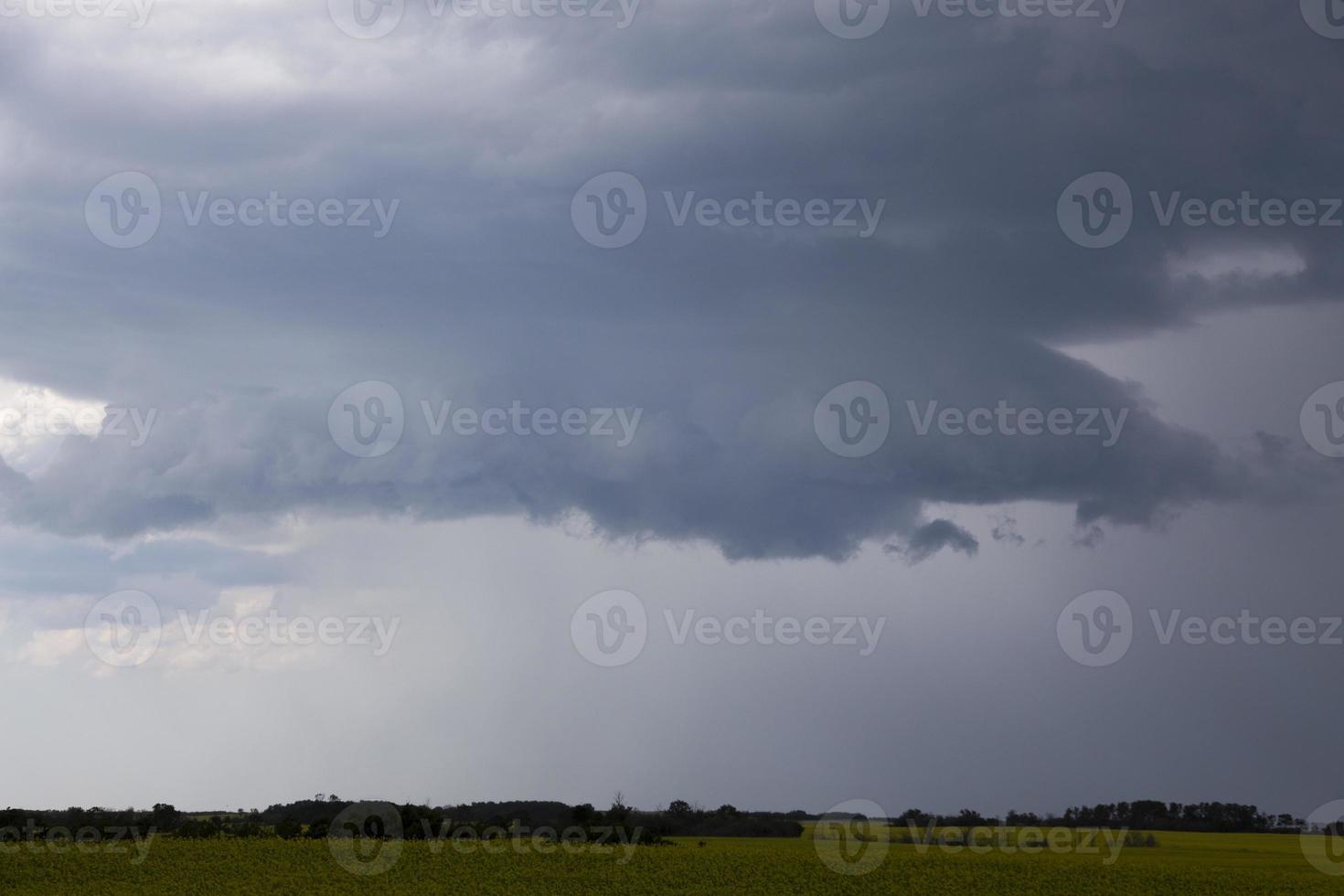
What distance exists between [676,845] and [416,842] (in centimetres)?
1457

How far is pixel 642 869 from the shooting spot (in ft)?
220

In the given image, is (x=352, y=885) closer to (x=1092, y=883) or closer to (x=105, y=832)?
(x=105, y=832)

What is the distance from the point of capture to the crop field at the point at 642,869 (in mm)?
63688

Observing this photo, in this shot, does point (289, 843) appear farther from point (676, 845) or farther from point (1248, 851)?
point (1248, 851)

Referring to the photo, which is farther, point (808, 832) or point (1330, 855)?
point (808, 832)

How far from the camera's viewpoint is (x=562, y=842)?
73375 mm

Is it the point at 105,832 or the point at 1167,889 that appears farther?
the point at 105,832

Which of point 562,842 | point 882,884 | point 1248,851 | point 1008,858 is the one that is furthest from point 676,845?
point 1248,851

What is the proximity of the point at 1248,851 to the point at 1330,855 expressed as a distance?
13.7ft

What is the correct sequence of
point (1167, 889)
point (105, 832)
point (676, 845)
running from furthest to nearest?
point (105, 832) < point (676, 845) < point (1167, 889)

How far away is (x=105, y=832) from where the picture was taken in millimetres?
80750

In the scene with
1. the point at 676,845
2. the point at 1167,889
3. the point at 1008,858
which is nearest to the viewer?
the point at 1167,889

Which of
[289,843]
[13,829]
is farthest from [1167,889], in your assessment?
[13,829]

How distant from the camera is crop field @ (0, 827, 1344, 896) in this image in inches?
2507
